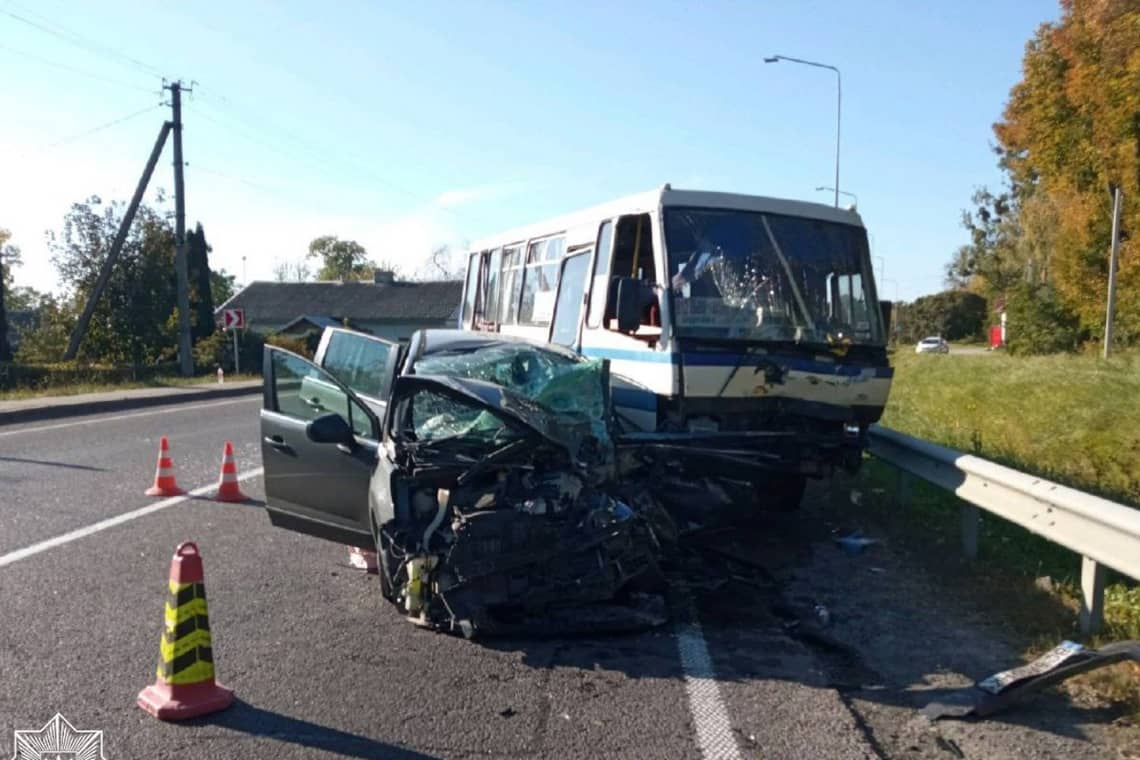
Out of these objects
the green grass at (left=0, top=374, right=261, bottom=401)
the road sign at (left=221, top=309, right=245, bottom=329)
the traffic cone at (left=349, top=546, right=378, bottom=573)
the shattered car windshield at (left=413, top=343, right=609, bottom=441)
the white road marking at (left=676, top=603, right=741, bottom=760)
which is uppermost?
the road sign at (left=221, top=309, right=245, bottom=329)

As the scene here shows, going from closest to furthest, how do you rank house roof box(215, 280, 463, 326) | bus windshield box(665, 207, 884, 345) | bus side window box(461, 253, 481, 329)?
bus windshield box(665, 207, 884, 345), bus side window box(461, 253, 481, 329), house roof box(215, 280, 463, 326)

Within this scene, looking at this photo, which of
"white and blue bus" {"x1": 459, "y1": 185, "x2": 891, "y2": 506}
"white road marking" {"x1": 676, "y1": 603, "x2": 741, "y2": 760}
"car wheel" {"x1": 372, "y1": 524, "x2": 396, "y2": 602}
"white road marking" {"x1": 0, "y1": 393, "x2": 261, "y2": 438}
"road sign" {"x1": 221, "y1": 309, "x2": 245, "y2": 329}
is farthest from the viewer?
"road sign" {"x1": 221, "y1": 309, "x2": 245, "y2": 329}

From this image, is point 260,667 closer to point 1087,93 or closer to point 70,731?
point 70,731

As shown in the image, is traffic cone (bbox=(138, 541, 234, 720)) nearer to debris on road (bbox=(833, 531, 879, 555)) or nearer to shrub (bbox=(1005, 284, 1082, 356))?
debris on road (bbox=(833, 531, 879, 555))

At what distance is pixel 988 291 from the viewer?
75.9 m

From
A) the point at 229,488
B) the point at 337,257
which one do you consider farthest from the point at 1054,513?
the point at 337,257

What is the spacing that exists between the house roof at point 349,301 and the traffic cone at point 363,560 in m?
63.7

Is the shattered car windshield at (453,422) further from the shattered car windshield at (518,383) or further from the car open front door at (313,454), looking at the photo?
the car open front door at (313,454)

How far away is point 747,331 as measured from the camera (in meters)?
8.13

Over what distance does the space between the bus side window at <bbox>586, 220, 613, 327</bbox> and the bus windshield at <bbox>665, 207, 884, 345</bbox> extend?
101cm

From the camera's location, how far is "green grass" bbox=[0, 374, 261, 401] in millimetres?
26275

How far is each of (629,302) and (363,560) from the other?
109 inches

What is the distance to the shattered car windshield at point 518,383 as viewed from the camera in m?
6.37

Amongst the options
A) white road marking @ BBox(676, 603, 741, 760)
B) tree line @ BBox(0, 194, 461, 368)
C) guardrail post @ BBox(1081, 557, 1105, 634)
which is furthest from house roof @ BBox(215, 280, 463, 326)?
guardrail post @ BBox(1081, 557, 1105, 634)
